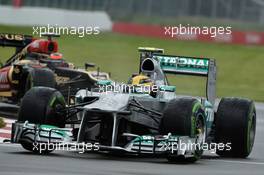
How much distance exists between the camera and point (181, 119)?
1270 cm

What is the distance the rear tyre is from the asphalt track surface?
1.53 ft

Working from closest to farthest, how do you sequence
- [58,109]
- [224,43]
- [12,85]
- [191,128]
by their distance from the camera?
[191,128] < [58,109] < [12,85] < [224,43]

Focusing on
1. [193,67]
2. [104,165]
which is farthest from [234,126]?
[104,165]

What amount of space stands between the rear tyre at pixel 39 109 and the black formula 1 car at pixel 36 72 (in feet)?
18.6

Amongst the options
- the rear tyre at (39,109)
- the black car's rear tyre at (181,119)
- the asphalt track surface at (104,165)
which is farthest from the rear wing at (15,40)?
the black car's rear tyre at (181,119)

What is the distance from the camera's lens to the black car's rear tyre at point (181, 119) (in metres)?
12.7

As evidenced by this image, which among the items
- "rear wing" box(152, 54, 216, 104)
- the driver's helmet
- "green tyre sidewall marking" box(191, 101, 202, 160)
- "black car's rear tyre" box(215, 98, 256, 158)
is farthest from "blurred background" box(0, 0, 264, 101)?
"green tyre sidewall marking" box(191, 101, 202, 160)

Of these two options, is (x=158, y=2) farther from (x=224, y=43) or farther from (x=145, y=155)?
(x=145, y=155)

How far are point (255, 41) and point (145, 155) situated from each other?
36.2m

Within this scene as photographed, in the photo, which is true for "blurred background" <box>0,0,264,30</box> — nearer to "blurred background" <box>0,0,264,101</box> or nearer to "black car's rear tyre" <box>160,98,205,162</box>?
"blurred background" <box>0,0,264,101</box>

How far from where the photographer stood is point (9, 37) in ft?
69.9

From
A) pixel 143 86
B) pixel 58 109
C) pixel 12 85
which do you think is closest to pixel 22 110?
pixel 58 109

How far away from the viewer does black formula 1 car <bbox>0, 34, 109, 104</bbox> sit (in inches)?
769

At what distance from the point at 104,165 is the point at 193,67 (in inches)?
149
